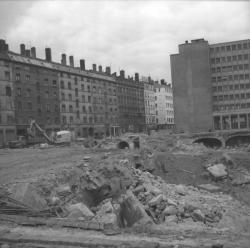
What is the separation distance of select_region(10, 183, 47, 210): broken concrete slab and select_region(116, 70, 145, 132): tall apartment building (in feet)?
321

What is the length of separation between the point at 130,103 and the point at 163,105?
33391 millimetres

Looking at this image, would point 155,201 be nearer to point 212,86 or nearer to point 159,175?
point 159,175

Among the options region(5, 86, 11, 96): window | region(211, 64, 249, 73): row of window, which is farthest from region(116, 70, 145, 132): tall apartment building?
region(5, 86, 11, 96): window

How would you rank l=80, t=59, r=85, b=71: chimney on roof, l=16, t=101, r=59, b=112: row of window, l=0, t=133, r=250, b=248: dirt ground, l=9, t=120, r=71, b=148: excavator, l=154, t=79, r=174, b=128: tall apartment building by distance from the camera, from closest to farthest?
l=0, t=133, r=250, b=248: dirt ground, l=9, t=120, r=71, b=148: excavator, l=16, t=101, r=59, b=112: row of window, l=80, t=59, r=85, b=71: chimney on roof, l=154, t=79, r=174, b=128: tall apartment building

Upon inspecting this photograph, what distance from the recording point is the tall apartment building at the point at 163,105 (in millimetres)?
155625

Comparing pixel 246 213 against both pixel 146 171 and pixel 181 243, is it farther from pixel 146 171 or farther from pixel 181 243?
pixel 181 243

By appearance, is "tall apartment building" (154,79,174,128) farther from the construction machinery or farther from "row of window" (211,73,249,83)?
the construction machinery

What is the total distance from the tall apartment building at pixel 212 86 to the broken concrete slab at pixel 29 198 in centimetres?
8548

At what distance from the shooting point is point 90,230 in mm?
15109

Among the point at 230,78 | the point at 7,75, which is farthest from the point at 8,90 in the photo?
the point at 230,78

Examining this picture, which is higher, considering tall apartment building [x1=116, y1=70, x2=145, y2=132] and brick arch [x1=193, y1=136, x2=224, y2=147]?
tall apartment building [x1=116, y1=70, x2=145, y2=132]

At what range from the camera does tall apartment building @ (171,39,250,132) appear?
101062 mm

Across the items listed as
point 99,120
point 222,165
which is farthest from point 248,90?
point 222,165

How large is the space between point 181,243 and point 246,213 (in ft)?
47.1
